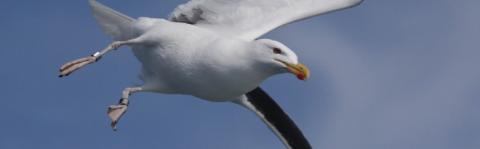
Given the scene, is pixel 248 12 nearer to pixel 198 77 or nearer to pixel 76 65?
pixel 198 77

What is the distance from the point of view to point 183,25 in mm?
21047

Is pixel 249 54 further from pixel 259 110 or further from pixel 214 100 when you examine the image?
pixel 259 110

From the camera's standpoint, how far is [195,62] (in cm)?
2003

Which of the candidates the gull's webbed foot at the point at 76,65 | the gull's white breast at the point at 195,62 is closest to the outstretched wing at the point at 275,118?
the gull's white breast at the point at 195,62

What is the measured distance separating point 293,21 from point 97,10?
3185mm

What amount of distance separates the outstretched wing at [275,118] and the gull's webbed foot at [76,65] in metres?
3.87

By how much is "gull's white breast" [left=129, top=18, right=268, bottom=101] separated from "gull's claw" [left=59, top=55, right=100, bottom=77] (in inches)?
30.3

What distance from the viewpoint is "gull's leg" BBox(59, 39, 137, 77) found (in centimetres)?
2089

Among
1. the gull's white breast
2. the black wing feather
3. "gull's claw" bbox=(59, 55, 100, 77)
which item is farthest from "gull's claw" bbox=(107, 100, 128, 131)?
the black wing feather

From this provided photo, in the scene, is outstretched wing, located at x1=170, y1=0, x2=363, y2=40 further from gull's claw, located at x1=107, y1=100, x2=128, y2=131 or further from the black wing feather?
the black wing feather

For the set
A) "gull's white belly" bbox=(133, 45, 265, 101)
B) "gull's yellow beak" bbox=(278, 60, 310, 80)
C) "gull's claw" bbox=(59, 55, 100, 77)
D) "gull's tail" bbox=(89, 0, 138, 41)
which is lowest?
"gull's yellow beak" bbox=(278, 60, 310, 80)

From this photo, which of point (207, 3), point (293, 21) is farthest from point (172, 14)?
point (293, 21)

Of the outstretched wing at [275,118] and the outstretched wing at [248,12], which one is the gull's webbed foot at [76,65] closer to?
the outstretched wing at [248,12]

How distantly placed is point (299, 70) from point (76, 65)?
388cm
